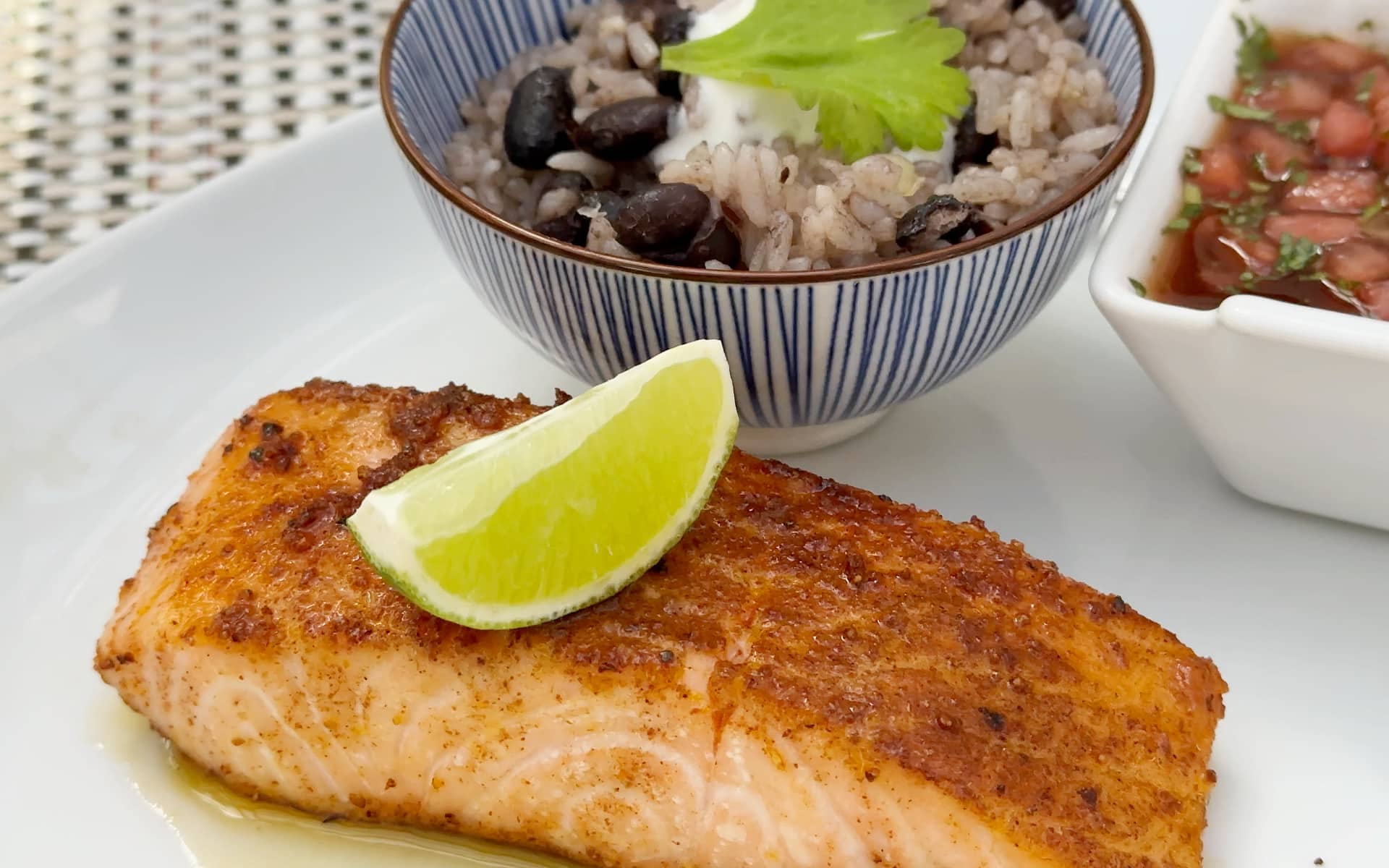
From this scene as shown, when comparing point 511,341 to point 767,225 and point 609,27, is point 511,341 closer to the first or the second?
point 609,27

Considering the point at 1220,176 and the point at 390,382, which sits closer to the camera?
the point at 1220,176

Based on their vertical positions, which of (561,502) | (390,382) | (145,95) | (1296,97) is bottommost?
(390,382)

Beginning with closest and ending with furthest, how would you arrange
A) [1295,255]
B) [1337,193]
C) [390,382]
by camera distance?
[1295,255] → [1337,193] → [390,382]

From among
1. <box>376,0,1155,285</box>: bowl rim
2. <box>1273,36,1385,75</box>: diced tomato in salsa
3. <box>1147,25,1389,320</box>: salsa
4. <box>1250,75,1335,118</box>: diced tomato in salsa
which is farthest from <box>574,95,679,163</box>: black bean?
<box>1273,36,1385,75</box>: diced tomato in salsa

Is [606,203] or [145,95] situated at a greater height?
[606,203]

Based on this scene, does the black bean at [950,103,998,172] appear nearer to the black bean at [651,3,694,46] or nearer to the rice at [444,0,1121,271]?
the rice at [444,0,1121,271]

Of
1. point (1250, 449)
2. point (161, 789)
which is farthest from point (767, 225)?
point (161, 789)

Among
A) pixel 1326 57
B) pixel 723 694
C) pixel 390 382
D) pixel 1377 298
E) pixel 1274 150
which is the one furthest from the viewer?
pixel 390 382

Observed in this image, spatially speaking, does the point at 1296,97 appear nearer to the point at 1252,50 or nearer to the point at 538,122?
the point at 1252,50

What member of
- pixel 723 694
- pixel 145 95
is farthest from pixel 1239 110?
pixel 145 95
